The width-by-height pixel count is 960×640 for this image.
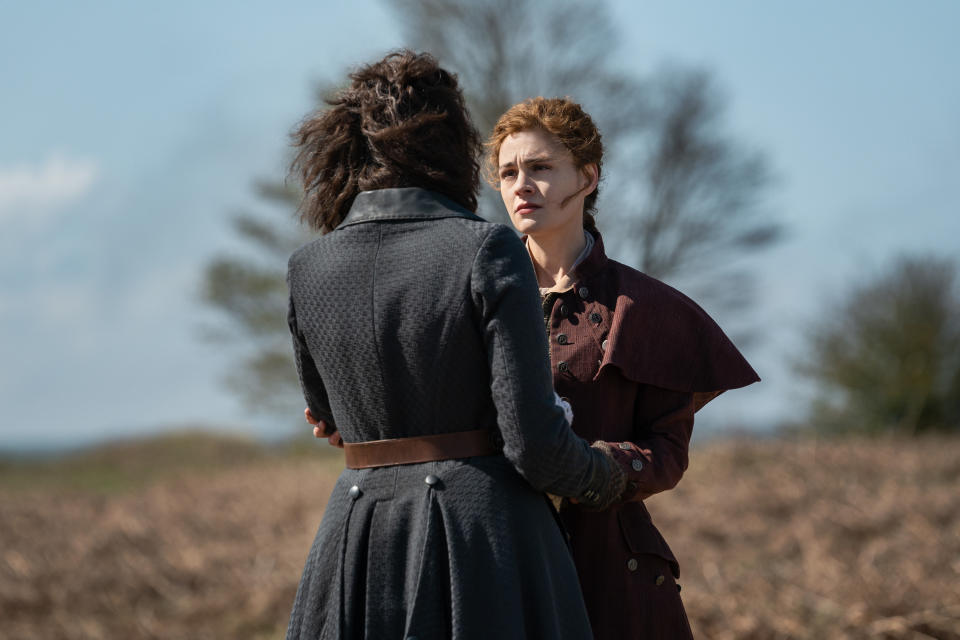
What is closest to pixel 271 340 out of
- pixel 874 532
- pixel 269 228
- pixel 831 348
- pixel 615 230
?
pixel 269 228

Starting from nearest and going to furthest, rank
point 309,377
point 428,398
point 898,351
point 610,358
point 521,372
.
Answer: point 521,372, point 428,398, point 610,358, point 309,377, point 898,351

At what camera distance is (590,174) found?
7.85 feet

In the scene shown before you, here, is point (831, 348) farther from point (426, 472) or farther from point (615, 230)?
point (426, 472)

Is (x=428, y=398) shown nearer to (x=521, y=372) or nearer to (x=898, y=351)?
(x=521, y=372)

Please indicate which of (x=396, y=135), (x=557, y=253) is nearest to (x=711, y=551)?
(x=557, y=253)

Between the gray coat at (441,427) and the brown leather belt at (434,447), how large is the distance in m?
0.02

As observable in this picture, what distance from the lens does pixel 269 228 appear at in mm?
14594

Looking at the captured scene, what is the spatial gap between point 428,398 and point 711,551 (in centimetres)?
506

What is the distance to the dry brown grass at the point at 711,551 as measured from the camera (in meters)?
5.01

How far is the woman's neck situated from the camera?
2.41 meters

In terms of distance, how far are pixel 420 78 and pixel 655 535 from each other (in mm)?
1141

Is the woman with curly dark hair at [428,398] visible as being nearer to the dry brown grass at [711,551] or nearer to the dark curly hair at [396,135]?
the dark curly hair at [396,135]

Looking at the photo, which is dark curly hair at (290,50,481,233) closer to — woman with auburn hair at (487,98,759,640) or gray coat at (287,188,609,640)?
gray coat at (287,188,609,640)

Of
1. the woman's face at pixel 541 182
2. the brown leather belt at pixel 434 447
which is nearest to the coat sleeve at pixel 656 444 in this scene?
the brown leather belt at pixel 434 447
